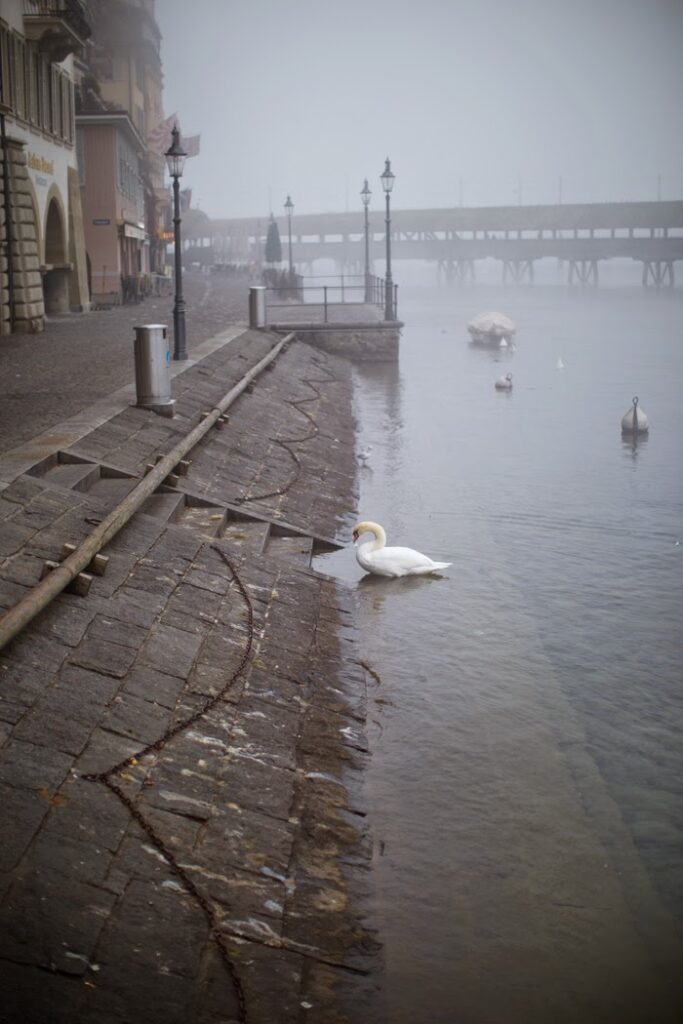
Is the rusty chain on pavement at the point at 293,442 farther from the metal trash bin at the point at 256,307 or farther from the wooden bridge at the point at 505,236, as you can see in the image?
the wooden bridge at the point at 505,236

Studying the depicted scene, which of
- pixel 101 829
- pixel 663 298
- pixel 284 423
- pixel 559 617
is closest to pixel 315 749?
pixel 101 829

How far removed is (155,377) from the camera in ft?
47.5

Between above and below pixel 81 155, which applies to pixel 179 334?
below

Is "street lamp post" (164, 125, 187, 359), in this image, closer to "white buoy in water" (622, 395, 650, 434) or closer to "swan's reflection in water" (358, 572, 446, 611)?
"white buoy in water" (622, 395, 650, 434)

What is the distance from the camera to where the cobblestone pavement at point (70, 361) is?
13853 millimetres

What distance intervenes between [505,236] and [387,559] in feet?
375

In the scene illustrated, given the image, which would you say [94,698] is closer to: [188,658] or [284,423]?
[188,658]

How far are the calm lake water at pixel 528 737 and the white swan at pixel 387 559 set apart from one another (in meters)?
0.14

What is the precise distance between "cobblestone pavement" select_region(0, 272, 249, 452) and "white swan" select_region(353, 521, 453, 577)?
3.24 metres

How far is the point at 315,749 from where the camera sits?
725 cm

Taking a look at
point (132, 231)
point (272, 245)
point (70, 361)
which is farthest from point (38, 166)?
point (272, 245)

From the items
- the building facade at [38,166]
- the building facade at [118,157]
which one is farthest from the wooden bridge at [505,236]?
the building facade at [38,166]

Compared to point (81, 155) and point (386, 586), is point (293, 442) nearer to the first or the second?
point (386, 586)

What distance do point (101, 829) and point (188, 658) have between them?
90.3 inches
